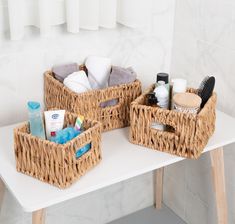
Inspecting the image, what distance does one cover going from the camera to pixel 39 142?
91cm

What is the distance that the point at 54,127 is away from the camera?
1.02 metres

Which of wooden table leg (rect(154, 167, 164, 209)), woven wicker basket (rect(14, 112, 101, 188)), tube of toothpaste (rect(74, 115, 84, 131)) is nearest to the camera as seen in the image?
woven wicker basket (rect(14, 112, 101, 188))

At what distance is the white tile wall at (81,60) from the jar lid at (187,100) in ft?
1.07

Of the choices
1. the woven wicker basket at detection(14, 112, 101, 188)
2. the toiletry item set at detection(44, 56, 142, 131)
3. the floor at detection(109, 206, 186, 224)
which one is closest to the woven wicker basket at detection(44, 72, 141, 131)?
the toiletry item set at detection(44, 56, 142, 131)

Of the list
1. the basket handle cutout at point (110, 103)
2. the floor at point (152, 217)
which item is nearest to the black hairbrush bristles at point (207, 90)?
the basket handle cutout at point (110, 103)

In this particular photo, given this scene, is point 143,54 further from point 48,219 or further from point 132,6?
point 48,219

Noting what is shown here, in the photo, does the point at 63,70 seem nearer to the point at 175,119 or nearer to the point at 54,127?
the point at 54,127

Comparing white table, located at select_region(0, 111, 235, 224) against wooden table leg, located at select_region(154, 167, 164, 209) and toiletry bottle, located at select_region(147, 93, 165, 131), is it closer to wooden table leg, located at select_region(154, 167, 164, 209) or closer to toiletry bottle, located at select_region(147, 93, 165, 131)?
toiletry bottle, located at select_region(147, 93, 165, 131)

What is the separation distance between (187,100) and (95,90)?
0.81 feet

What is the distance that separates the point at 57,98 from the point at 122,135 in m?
0.21

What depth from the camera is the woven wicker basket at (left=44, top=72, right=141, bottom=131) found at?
110 cm

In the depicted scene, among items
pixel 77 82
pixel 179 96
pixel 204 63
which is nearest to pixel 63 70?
pixel 77 82

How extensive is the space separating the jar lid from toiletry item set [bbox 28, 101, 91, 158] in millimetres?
258

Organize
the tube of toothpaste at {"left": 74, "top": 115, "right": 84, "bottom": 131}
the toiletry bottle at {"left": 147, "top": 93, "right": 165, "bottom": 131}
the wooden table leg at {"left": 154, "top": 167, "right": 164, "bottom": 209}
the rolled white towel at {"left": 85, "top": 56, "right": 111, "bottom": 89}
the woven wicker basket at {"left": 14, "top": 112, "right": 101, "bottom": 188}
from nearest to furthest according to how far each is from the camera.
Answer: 1. the woven wicker basket at {"left": 14, "top": 112, "right": 101, "bottom": 188}
2. the tube of toothpaste at {"left": 74, "top": 115, "right": 84, "bottom": 131}
3. the toiletry bottle at {"left": 147, "top": 93, "right": 165, "bottom": 131}
4. the rolled white towel at {"left": 85, "top": 56, "right": 111, "bottom": 89}
5. the wooden table leg at {"left": 154, "top": 167, "right": 164, "bottom": 209}
